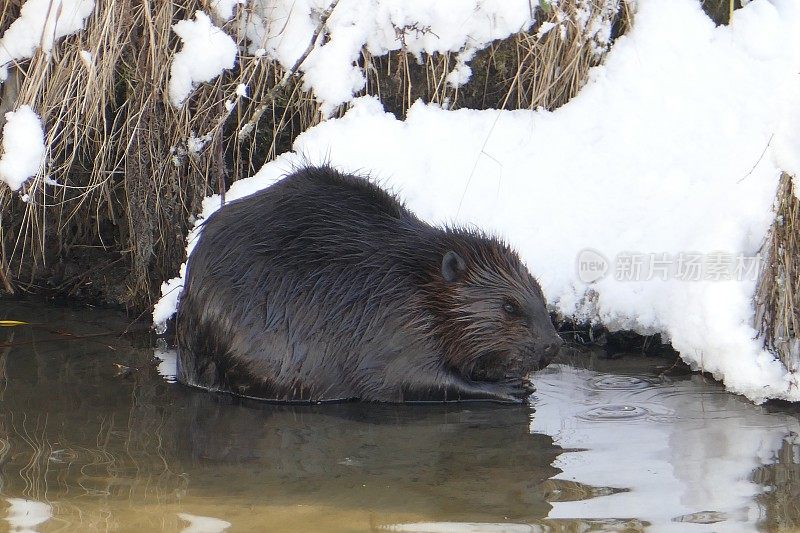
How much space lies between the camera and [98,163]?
16.1 feet

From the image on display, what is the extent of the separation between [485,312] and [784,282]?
114cm

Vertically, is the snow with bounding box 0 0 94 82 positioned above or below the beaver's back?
above

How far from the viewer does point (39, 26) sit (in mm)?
4734

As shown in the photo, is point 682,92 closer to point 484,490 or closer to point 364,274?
point 364,274

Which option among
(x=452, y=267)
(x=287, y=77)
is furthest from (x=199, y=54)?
(x=452, y=267)

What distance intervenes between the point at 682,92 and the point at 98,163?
2901mm

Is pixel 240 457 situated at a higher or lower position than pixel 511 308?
lower

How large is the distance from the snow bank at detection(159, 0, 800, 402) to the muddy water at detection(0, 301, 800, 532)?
1.31 feet

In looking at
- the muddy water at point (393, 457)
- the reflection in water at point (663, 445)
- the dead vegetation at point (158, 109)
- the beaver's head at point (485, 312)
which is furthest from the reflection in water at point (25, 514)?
the dead vegetation at point (158, 109)

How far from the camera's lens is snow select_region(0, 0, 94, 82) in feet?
15.5

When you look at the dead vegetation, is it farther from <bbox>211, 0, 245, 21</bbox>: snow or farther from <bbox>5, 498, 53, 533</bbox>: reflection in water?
<bbox>5, 498, 53, 533</bbox>: reflection in water

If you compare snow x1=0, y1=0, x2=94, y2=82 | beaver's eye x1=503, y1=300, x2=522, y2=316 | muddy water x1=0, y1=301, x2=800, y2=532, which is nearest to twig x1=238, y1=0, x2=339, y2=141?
snow x1=0, y1=0, x2=94, y2=82

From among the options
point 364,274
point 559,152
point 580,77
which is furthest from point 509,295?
point 580,77

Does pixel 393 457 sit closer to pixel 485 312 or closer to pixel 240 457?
pixel 240 457
